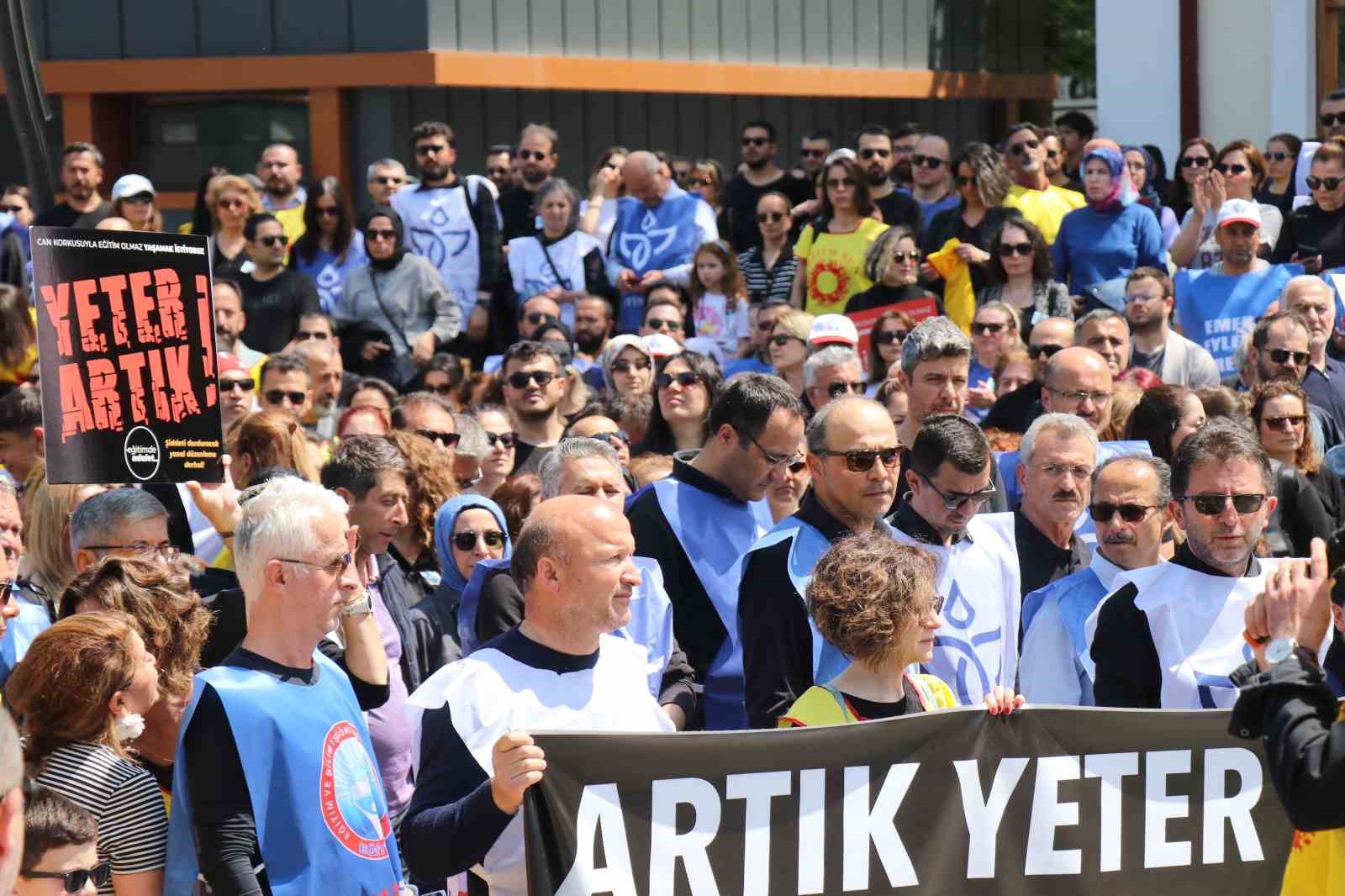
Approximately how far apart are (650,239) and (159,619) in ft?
27.1

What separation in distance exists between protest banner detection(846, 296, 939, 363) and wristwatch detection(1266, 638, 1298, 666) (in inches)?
251

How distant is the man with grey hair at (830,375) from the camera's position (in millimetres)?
8797

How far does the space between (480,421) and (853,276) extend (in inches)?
140

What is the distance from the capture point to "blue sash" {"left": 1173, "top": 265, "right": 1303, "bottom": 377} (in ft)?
35.2

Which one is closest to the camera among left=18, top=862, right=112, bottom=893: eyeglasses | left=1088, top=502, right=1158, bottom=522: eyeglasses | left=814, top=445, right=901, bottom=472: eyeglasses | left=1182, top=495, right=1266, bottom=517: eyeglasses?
left=18, top=862, right=112, bottom=893: eyeglasses

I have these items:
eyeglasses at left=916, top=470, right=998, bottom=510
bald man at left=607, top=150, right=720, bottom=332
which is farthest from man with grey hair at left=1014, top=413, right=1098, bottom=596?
bald man at left=607, top=150, right=720, bottom=332

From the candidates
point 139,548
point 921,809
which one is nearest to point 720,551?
point 921,809

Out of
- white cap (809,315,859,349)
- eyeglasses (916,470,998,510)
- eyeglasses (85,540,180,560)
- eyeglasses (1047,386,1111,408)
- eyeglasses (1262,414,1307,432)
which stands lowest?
eyeglasses (85,540,180,560)

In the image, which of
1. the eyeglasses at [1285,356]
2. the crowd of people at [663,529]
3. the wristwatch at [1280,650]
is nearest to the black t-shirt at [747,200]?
the crowd of people at [663,529]

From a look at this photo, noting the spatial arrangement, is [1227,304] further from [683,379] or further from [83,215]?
[83,215]

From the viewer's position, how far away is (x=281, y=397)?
9.27m

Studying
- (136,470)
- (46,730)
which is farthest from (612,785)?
(136,470)

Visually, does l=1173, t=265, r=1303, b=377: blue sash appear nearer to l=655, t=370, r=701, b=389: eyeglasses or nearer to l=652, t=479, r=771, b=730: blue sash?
l=655, t=370, r=701, b=389: eyeglasses

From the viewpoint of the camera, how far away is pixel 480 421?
8898mm
